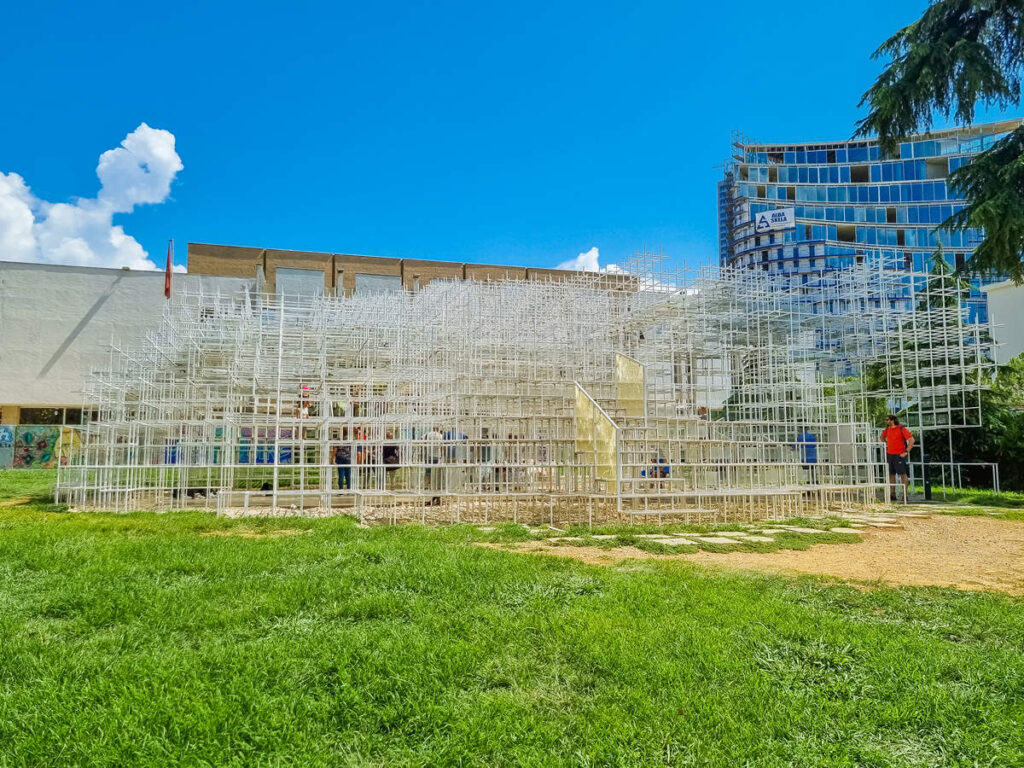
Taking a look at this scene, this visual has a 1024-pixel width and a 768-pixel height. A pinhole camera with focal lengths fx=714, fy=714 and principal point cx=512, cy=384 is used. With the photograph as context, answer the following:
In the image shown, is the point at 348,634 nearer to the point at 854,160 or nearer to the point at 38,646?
the point at 38,646

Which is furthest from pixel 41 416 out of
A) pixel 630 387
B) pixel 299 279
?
pixel 630 387

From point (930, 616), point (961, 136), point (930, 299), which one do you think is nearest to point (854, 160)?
point (961, 136)

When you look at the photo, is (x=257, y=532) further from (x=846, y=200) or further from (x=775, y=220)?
(x=846, y=200)

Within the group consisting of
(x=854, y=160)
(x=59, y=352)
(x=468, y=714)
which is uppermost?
(x=854, y=160)

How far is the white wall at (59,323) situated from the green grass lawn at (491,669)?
31.1 metres

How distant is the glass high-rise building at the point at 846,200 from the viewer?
6594 cm

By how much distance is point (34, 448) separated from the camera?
29203mm

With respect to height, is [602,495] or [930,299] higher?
[930,299]

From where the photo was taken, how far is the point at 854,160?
71000 millimetres

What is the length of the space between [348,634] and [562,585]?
5.60ft

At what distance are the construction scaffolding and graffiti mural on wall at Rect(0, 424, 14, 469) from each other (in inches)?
484

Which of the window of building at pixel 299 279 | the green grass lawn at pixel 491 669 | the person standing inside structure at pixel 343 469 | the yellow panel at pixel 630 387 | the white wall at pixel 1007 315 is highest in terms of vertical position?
the window of building at pixel 299 279

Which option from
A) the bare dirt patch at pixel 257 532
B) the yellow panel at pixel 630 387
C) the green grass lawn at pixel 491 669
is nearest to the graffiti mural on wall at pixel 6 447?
the yellow panel at pixel 630 387

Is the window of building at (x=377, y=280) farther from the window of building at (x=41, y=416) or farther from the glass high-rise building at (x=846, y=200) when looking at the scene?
the glass high-rise building at (x=846, y=200)
